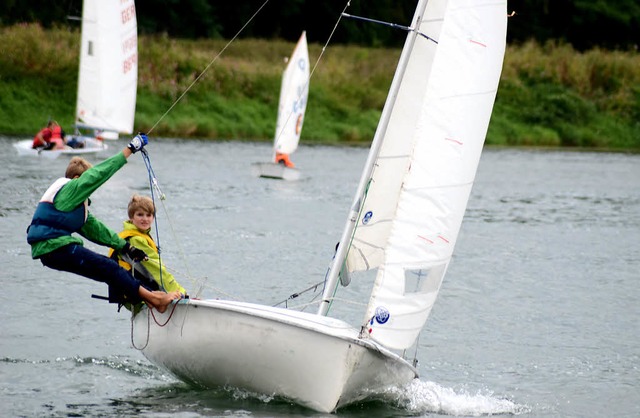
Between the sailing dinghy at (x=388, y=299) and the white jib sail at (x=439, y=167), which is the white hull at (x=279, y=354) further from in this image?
the white jib sail at (x=439, y=167)

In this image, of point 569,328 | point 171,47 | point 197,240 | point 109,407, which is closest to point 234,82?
point 171,47

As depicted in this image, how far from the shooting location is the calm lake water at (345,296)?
9398 mm

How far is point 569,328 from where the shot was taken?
1304 cm

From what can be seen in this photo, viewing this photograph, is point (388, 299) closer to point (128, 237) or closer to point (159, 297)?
point (159, 297)

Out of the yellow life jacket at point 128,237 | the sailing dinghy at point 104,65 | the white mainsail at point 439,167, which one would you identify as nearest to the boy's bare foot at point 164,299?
the yellow life jacket at point 128,237

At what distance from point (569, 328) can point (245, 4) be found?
52.6 m

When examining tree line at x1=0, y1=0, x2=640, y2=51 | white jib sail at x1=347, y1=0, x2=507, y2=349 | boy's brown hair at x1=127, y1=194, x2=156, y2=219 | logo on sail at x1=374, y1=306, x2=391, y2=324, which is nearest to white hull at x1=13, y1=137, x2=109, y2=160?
boy's brown hair at x1=127, y1=194, x2=156, y2=219

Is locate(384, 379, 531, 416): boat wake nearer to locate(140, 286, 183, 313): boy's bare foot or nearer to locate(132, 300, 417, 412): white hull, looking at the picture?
locate(132, 300, 417, 412): white hull

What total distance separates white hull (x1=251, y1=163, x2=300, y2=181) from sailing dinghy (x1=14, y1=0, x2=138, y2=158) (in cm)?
532

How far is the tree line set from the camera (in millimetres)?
57122

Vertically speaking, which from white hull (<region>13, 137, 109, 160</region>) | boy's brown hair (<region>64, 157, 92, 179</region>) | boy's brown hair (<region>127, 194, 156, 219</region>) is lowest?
white hull (<region>13, 137, 109, 160</region>)

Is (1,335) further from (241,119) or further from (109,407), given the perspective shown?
(241,119)

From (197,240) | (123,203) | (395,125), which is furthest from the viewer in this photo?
(123,203)

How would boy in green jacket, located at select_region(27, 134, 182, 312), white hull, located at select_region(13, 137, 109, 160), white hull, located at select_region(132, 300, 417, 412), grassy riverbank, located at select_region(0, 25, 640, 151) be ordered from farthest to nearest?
grassy riverbank, located at select_region(0, 25, 640, 151) → white hull, located at select_region(13, 137, 109, 160) → boy in green jacket, located at select_region(27, 134, 182, 312) → white hull, located at select_region(132, 300, 417, 412)
